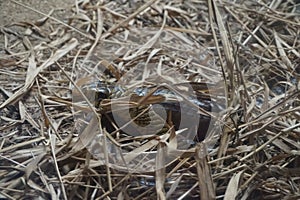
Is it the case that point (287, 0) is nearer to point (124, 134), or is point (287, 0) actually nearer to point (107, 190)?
point (124, 134)

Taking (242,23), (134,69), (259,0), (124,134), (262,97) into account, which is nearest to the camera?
(124,134)

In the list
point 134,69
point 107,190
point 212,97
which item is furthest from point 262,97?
point 107,190

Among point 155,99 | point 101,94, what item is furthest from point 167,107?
point 101,94

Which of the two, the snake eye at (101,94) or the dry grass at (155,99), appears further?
the snake eye at (101,94)

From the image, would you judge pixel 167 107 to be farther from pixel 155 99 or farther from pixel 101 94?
pixel 101 94

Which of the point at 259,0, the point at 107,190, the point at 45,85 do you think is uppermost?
the point at 259,0

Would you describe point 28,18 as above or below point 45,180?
above

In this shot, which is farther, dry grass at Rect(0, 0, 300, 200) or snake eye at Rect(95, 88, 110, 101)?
snake eye at Rect(95, 88, 110, 101)

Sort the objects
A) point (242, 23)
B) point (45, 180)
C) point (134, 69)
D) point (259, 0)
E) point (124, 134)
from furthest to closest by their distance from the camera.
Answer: point (259, 0)
point (242, 23)
point (134, 69)
point (124, 134)
point (45, 180)
